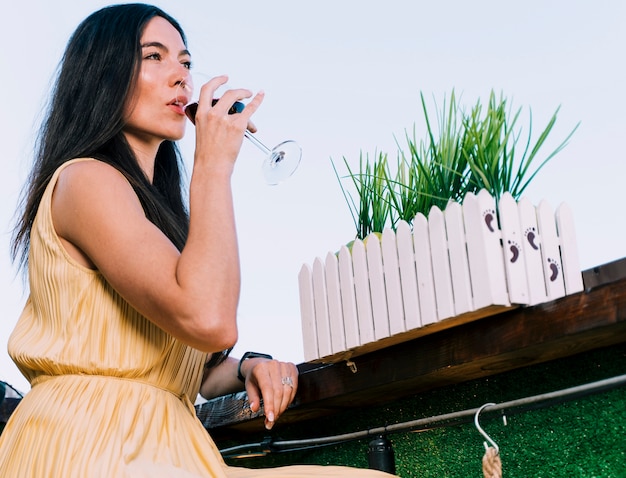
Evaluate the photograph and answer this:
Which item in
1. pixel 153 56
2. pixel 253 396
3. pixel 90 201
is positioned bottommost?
pixel 253 396

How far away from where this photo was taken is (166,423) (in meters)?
1.36

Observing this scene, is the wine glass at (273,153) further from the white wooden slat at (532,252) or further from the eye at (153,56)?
the white wooden slat at (532,252)

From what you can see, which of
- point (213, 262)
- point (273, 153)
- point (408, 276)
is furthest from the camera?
point (273, 153)

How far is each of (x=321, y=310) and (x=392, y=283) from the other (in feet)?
0.70

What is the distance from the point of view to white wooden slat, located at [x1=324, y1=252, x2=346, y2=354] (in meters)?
1.58

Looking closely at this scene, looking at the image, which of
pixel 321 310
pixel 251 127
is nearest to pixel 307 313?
pixel 321 310

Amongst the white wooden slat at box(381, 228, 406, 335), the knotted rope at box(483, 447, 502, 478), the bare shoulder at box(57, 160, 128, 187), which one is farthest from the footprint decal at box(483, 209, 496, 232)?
the bare shoulder at box(57, 160, 128, 187)

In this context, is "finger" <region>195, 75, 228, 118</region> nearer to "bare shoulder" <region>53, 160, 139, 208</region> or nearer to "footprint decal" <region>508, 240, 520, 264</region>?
"bare shoulder" <region>53, 160, 139, 208</region>

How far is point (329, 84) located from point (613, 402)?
5.73m

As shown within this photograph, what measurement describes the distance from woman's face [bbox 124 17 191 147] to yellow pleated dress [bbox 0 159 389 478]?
24cm

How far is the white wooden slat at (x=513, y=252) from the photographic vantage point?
4.19 ft

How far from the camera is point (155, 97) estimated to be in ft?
5.21

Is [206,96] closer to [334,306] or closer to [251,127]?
[251,127]

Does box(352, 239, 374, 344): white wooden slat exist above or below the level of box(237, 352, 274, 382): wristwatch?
above
